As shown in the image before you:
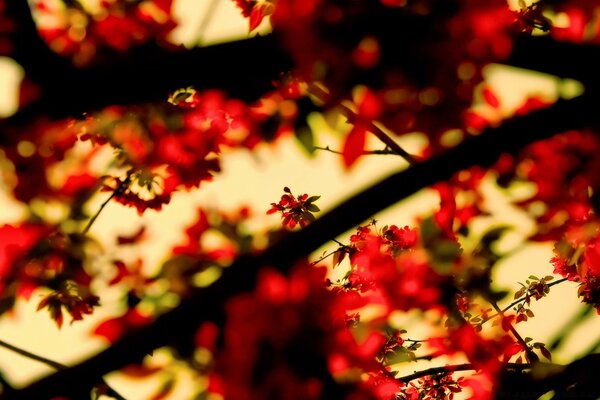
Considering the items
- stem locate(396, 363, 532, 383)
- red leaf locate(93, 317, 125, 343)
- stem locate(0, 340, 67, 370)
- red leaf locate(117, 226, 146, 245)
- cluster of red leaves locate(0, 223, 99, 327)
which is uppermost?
red leaf locate(117, 226, 146, 245)

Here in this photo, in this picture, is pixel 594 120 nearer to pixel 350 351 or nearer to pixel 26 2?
pixel 350 351

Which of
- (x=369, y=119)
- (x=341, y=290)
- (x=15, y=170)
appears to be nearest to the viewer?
(x=369, y=119)

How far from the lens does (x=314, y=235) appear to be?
49.9 inches

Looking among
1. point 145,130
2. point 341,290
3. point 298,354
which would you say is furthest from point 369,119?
point 341,290

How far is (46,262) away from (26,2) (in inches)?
Answer: 52.5

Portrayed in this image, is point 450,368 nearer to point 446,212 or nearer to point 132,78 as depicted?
point 446,212

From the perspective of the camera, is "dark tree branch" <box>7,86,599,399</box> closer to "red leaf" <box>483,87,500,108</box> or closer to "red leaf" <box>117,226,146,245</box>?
"red leaf" <box>483,87,500,108</box>

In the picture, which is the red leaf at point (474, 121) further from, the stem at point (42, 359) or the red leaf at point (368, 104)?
the stem at point (42, 359)

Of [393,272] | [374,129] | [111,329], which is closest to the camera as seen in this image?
[111,329]

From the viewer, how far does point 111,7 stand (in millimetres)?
2266

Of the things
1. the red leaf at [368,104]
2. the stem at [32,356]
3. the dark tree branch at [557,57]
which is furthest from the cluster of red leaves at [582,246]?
the stem at [32,356]

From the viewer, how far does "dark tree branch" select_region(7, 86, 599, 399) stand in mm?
1202

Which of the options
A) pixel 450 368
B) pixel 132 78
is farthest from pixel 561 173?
pixel 132 78

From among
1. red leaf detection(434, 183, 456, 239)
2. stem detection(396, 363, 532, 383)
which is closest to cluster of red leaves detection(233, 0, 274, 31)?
red leaf detection(434, 183, 456, 239)
